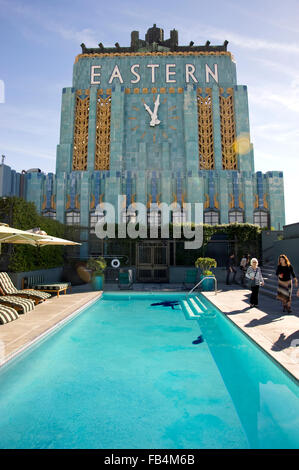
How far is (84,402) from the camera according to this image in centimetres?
397

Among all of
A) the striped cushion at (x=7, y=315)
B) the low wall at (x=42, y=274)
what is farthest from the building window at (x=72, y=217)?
the striped cushion at (x=7, y=315)

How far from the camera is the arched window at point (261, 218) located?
27578mm

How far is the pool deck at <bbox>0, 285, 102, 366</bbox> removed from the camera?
196 inches

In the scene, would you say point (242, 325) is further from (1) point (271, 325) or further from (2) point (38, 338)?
(2) point (38, 338)

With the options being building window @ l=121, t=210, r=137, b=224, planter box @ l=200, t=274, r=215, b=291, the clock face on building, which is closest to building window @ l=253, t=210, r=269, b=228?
the clock face on building

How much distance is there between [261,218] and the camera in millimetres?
27641

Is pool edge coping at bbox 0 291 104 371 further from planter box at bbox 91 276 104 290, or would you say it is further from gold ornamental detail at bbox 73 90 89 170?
gold ornamental detail at bbox 73 90 89 170

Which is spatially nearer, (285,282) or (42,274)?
(285,282)

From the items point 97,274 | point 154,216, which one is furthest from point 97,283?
point 154,216

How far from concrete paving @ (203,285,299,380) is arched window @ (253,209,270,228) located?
1849 cm

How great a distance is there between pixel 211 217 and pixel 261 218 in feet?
17.4

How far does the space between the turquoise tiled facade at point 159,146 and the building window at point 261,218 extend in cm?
23

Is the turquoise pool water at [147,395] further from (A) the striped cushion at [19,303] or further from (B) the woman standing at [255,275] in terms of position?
(B) the woman standing at [255,275]

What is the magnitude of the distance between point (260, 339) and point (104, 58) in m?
34.4
